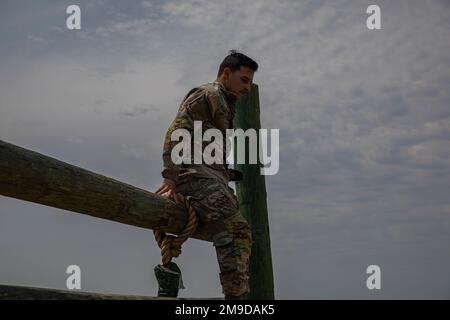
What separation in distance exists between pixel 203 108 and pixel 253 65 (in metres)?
0.51

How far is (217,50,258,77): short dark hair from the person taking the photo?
4043 mm

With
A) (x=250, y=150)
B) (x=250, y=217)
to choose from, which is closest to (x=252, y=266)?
(x=250, y=217)

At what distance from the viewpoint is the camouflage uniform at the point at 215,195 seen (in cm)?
362

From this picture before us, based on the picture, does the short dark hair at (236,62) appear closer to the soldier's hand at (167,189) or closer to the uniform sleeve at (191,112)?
the uniform sleeve at (191,112)

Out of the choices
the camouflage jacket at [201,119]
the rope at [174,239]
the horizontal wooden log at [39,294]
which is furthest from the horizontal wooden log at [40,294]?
the camouflage jacket at [201,119]

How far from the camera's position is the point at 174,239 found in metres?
3.60

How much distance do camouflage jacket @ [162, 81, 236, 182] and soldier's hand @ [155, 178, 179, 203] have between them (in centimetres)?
3

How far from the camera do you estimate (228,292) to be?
361 centimetres

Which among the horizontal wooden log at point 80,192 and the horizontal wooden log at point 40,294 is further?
the horizontal wooden log at point 80,192

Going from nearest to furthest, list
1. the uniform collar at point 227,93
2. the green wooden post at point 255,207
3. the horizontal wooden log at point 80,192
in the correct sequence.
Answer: the horizontal wooden log at point 80,192, the uniform collar at point 227,93, the green wooden post at point 255,207

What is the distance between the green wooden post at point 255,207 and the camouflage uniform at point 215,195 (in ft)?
3.31

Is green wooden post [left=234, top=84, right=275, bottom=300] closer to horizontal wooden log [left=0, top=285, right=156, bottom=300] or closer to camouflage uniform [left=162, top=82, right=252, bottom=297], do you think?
camouflage uniform [left=162, top=82, right=252, bottom=297]

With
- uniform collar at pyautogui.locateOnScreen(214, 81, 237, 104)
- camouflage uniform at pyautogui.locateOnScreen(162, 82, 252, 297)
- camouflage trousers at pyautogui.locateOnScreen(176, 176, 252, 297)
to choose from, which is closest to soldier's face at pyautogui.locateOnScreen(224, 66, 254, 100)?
uniform collar at pyautogui.locateOnScreen(214, 81, 237, 104)
